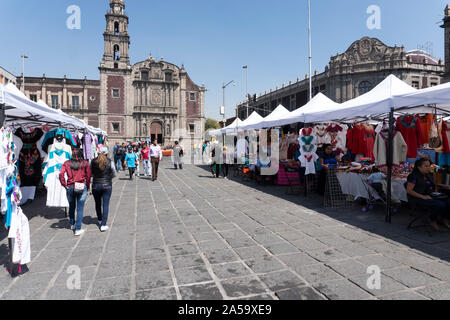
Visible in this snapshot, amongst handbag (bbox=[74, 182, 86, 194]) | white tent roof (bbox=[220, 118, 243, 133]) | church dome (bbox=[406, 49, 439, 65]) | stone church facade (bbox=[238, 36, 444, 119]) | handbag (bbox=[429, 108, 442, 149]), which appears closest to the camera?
handbag (bbox=[74, 182, 86, 194])

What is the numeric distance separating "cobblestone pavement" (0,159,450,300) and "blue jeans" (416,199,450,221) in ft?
1.27

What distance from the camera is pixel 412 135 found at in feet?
19.7

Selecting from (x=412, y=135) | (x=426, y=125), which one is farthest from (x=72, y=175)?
(x=426, y=125)

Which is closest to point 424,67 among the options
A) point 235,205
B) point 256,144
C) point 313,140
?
point 256,144

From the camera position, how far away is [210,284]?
312 centimetres

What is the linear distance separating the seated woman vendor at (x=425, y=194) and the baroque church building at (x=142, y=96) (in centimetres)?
4429

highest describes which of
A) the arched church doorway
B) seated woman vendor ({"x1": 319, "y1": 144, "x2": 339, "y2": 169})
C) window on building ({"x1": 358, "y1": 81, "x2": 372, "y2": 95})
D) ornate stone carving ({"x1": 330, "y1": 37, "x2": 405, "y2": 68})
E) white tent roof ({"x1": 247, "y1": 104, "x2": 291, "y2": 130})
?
ornate stone carving ({"x1": 330, "y1": 37, "x2": 405, "y2": 68})

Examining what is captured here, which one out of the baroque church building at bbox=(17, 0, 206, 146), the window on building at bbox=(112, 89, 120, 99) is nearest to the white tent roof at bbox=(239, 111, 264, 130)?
the baroque church building at bbox=(17, 0, 206, 146)

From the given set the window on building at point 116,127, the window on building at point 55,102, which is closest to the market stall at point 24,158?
the window on building at point 116,127

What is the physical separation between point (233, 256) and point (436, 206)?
3.53 meters

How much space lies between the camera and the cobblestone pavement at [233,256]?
2975 mm

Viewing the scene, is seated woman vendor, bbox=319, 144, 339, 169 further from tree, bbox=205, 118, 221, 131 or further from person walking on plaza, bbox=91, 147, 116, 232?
tree, bbox=205, 118, 221, 131

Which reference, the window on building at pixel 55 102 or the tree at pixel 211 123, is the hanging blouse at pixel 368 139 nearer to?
the window on building at pixel 55 102

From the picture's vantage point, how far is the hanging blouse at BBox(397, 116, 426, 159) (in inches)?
235
